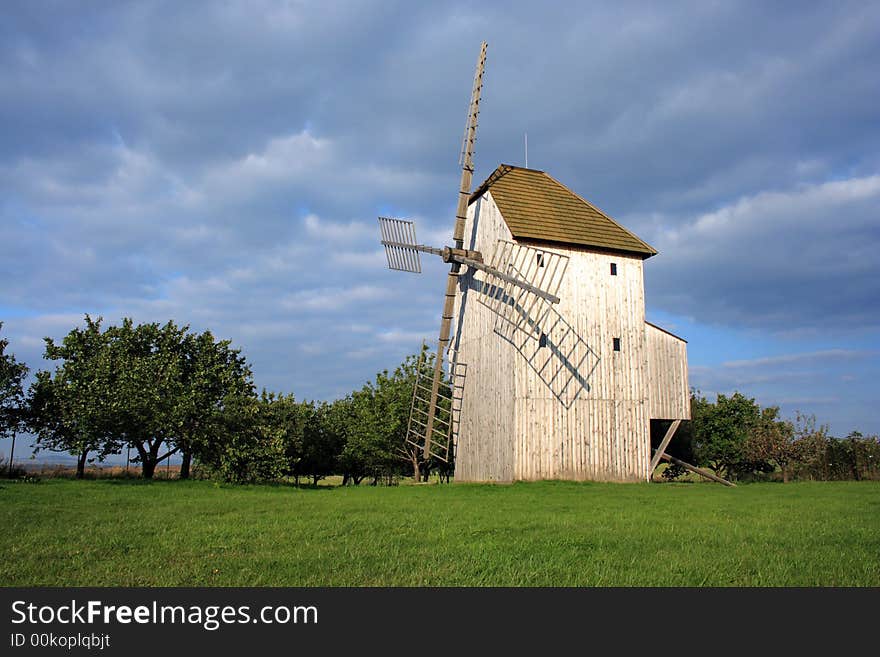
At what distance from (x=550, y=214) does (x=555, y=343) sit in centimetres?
551

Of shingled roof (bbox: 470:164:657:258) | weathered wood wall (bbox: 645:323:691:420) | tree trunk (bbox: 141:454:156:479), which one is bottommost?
tree trunk (bbox: 141:454:156:479)

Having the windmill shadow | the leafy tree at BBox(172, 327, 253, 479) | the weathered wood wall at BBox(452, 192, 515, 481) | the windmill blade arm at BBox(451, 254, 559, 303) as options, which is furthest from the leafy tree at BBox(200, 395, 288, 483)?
the windmill shadow

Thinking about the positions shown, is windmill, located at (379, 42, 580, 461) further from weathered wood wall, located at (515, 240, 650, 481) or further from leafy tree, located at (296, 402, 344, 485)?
leafy tree, located at (296, 402, 344, 485)

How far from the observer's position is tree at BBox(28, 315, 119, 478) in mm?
25328

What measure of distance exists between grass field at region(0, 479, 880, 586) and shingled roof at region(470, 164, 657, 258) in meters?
12.5

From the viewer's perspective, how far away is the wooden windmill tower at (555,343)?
72.3 feet

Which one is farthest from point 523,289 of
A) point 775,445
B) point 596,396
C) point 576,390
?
point 775,445

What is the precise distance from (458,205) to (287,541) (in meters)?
20.2

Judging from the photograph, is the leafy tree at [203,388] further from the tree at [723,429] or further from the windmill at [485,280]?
the tree at [723,429]

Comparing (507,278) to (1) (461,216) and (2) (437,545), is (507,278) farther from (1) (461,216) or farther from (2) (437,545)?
Result: (2) (437,545)
